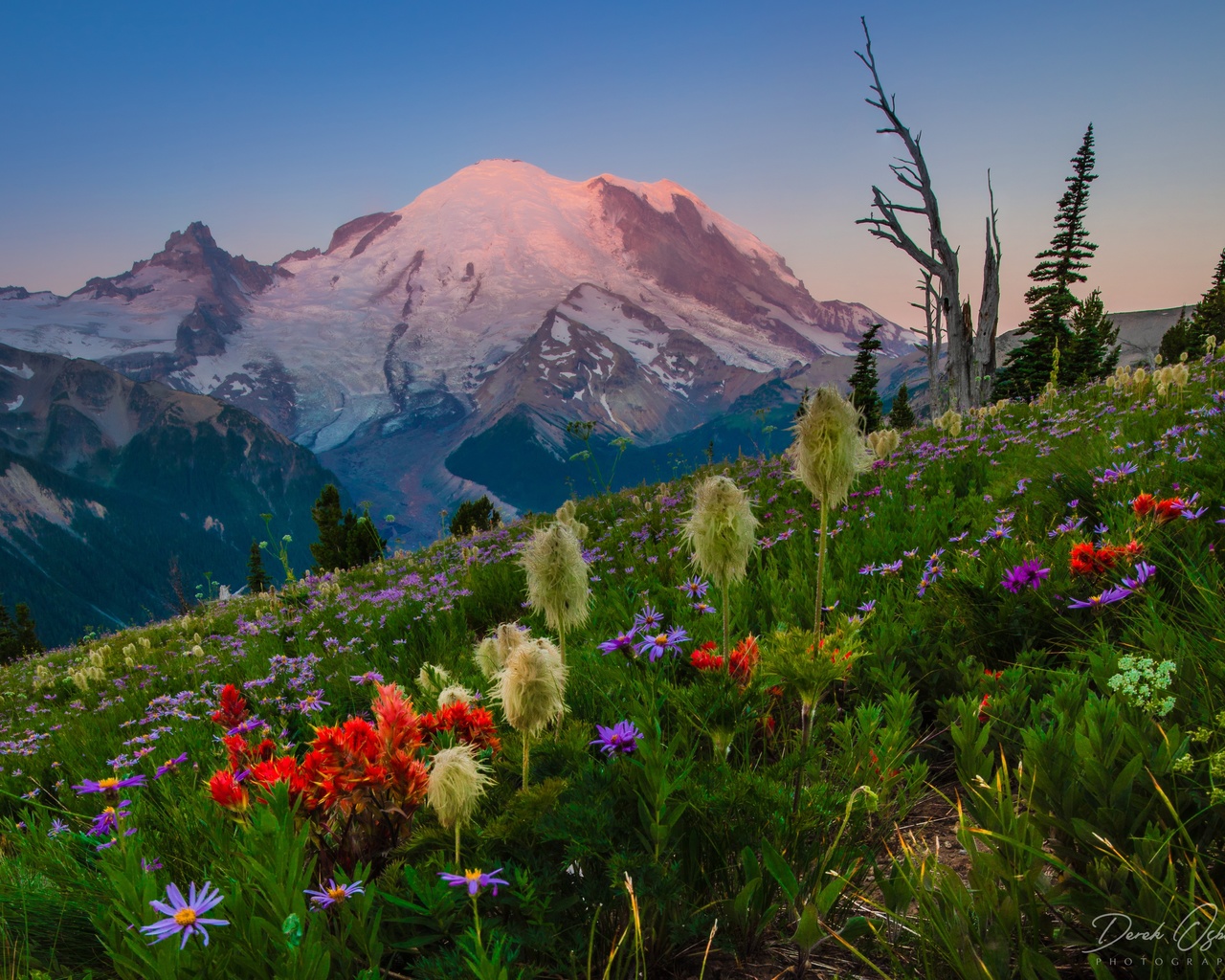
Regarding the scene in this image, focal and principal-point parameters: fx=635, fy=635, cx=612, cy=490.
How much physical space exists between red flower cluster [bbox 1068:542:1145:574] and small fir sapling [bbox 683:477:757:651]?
143 cm

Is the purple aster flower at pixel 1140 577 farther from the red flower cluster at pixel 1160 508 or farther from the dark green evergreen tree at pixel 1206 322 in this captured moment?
the dark green evergreen tree at pixel 1206 322

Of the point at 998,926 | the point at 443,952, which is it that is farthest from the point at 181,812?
the point at 998,926

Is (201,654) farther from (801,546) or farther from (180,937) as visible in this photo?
(180,937)

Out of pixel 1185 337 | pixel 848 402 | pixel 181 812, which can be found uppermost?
pixel 1185 337

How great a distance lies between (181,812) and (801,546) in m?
4.14

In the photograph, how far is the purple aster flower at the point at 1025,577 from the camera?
8.99 ft

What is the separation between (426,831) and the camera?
1644 mm

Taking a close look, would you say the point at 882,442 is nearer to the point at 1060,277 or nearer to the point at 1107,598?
the point at 1107,598

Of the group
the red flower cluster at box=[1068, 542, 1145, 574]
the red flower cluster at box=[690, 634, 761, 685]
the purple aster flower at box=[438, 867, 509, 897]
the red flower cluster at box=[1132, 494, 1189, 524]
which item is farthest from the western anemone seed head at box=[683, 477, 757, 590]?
the red flower cluster at box=[1132, 494, 1189, 524]

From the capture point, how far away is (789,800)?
1727 millimetres

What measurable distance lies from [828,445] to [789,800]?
1.14 metres

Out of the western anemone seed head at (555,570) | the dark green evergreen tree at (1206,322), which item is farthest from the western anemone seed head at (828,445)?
the dark green evergreen tree at (1206,322)

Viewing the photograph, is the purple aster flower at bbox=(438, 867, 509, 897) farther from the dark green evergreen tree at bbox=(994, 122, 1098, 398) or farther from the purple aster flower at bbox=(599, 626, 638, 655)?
the dark green evergreen tree at bbox=(994, 122, 1098, 398)

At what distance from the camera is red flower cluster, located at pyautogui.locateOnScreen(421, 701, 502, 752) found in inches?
86.1
